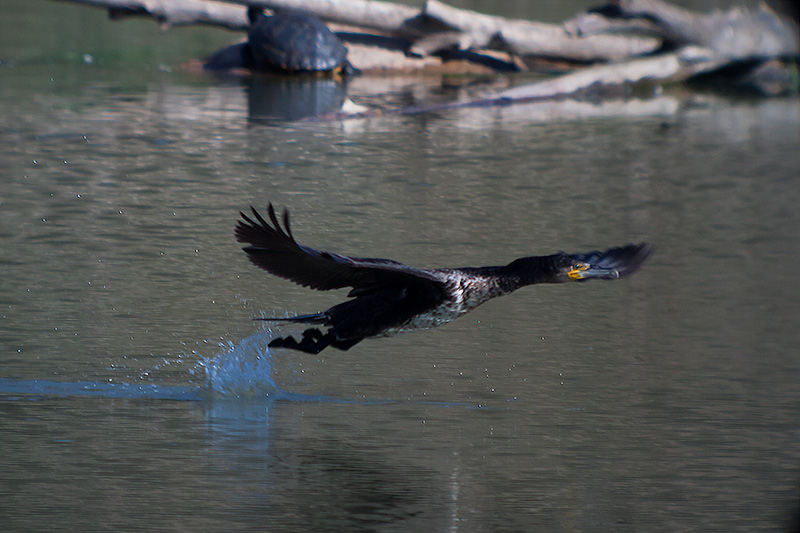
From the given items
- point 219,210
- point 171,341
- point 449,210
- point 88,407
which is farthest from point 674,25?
point 88,407

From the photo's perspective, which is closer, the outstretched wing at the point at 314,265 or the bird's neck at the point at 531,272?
the outstretched wing at the point at 314,265

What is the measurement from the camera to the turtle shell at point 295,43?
13836mm

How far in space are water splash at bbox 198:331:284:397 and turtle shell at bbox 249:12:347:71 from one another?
849 cm

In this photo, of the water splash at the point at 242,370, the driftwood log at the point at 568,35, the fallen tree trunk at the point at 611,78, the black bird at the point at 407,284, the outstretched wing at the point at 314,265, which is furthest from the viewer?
the driftwood log at the point at 568,35

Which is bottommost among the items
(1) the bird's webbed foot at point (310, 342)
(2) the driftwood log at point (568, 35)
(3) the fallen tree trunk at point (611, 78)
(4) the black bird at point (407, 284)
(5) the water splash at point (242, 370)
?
(5) the water splash at point (242, 370)

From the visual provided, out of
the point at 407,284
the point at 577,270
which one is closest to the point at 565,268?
the point at 577,270

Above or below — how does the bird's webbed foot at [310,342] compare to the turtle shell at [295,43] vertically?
below

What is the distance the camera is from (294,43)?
13945mm

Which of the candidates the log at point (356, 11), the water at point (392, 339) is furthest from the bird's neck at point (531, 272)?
the log at point (356, 11)

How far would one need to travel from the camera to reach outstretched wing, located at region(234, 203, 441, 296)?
4602mm

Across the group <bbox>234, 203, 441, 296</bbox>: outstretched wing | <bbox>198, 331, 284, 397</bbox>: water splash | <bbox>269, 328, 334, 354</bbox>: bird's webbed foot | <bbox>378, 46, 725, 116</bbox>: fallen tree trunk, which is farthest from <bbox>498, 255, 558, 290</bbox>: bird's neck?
<bbox>378, 46, 725, 116</bbox>: fallen tree trunk

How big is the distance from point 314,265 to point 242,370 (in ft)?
3.19

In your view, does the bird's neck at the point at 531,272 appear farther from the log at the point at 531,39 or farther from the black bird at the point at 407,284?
the log at the point at 531,39

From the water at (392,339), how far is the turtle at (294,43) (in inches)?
97.0
